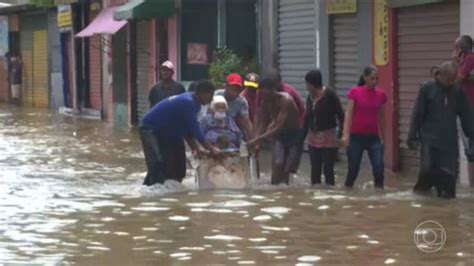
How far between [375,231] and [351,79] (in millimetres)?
8099

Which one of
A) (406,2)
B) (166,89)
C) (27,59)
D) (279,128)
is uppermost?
(406,2)

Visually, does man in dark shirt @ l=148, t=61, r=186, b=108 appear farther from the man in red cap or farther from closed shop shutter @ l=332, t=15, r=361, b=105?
closed shop shutter @ l=332, t=15, r=361, b=105

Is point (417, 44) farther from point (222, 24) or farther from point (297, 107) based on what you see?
point (222, 24)

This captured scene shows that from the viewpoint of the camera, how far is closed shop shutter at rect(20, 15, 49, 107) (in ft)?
132

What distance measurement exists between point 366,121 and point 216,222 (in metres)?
2.69

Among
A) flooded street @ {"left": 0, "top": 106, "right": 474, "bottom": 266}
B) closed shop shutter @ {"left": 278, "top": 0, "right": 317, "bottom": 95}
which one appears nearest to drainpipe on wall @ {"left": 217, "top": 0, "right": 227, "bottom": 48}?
closed shop shutter @ {"left": 278, "top": 0, "right": 317, "bottom": 95}

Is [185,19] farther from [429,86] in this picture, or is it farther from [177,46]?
[429,86]

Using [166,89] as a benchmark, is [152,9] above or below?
above

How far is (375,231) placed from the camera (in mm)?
10445

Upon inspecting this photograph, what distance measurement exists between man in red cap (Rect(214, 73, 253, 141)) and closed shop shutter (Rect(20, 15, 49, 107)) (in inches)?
1034

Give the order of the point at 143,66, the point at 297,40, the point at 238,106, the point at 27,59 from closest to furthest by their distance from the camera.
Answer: the point at 238,106, the point at 297,40, the point at 143,66, the point at 27,59

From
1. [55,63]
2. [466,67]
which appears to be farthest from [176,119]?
[55,63]

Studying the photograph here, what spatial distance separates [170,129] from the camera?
13.1m

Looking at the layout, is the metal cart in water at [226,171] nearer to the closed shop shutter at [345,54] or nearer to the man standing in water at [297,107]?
the man standing in water at [297,107]
